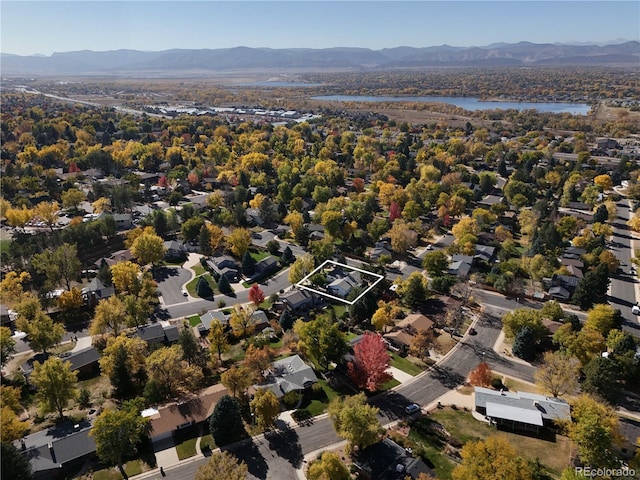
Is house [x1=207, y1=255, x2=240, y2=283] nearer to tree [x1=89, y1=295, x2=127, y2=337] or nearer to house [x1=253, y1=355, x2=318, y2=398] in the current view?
tree [x1=89, y1=295, x2=127, y2=337]

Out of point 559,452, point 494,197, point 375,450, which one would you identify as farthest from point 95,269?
point 494,197

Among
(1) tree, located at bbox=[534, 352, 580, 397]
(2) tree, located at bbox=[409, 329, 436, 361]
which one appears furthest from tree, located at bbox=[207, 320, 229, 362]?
(1) tree, located at bbox=[534, 352, 580, 397]

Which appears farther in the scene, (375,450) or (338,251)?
(338,251)

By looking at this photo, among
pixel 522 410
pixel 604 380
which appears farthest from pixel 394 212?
pixel 522 410

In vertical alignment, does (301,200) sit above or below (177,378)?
above

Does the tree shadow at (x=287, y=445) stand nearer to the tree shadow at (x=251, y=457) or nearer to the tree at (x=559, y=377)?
the tree shadow at (x=251, y=457)

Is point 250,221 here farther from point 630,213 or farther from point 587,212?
point 630,213
